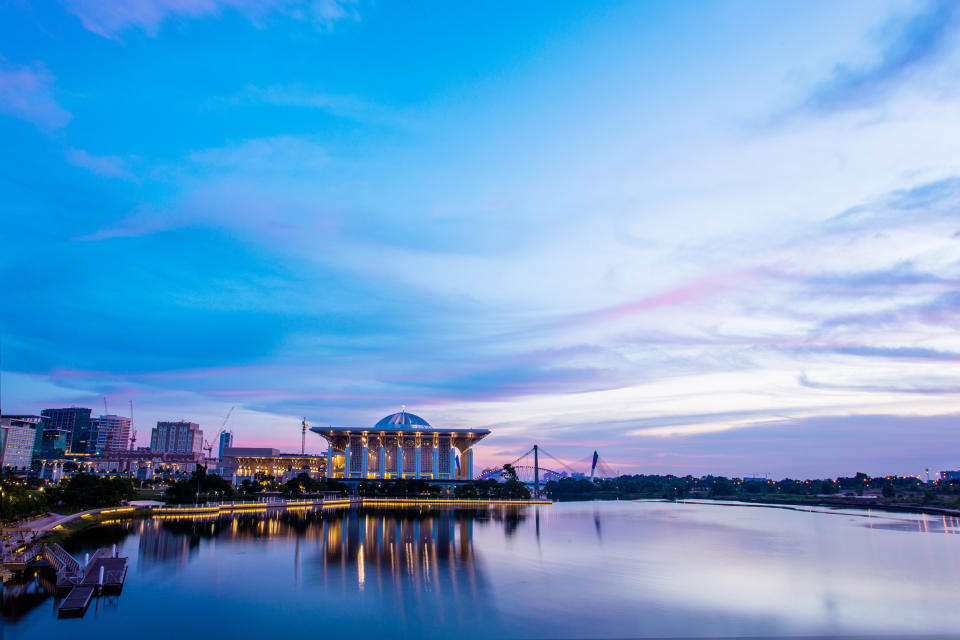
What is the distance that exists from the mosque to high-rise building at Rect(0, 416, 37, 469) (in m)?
52.3

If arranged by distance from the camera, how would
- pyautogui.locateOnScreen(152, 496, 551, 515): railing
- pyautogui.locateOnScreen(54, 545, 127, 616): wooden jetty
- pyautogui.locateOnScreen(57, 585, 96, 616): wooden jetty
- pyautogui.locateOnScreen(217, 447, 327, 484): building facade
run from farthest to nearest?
1. pyautogui.locateOnScreen(217, 447, 327, 484): building facade
2. pyautogui.locateOnScreen(152, 496, 551, 515): railing
3. pyautogui.locateOnScreen(54, 545, 127, 616): wooden jetty
4. pyautogui.locateOnScreen(57, 585, 96, 616): wooden jetty

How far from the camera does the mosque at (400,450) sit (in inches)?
4119

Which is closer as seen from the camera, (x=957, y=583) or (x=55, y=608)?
(x=55, y=608)

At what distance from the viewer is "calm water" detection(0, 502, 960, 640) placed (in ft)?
55.5

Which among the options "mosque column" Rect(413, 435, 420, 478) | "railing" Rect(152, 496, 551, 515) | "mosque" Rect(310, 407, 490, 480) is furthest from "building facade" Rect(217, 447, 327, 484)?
"railing" Rect(152, 496, 551, 515)

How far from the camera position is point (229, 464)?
128750mm

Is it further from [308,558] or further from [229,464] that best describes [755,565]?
[229,464]

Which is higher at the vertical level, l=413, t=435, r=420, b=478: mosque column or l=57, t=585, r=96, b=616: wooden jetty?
l=413, t=435, r=420, b=478: mosque column

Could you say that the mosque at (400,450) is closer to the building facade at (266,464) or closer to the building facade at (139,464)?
the building facade at (266,464)

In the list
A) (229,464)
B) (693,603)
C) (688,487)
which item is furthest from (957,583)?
(688,487)

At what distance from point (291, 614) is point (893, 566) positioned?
95.5 ft

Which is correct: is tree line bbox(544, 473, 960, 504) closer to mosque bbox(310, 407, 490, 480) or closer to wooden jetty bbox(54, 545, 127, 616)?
mosque bbox(310, 407, 490, 480)

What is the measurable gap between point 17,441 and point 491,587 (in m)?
125

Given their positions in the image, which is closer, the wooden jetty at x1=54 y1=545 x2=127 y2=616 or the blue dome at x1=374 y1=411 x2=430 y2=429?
the wooden jetty at x1=54 y1=545 x2=127 y2=616
